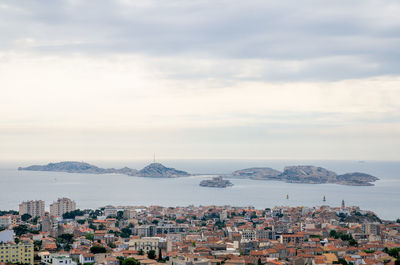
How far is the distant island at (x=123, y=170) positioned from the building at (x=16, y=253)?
280 feet

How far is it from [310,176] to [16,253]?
79134 mm

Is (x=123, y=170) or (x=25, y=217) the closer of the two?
(x=25, y=217)

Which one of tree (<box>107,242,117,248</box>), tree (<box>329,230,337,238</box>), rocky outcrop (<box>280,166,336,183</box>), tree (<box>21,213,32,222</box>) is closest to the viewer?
tree (<box>107,242,117,248</box>)

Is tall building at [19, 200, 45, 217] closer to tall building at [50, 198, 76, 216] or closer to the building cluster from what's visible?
the building cluster

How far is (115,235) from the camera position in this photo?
88.0 feet

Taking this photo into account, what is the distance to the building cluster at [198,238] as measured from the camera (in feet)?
60.4

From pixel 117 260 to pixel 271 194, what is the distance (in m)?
49.5

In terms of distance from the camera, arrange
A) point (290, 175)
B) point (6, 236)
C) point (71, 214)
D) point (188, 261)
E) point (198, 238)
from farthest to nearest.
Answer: point (290, 175), point (71, 214), point (198, 238), point (6, 236), point (188, 261)

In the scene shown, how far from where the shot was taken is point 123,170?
113m

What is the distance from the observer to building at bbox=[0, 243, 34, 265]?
18000 millimetres

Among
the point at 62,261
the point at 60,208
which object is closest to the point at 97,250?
the point at 62,261

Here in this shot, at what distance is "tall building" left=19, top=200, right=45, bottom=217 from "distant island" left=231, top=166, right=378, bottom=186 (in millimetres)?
56391

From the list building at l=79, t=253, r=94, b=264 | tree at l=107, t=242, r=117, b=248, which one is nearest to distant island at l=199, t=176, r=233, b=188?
tree at l=107, t=242, r=117, b=248

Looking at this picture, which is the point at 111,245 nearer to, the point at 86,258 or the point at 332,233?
the point at 86,258
